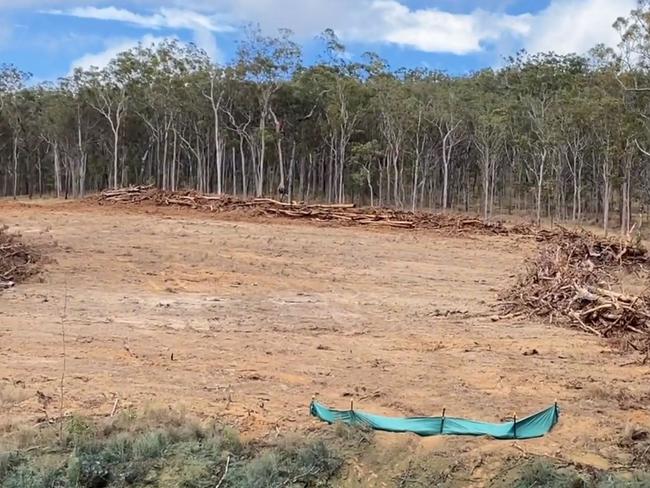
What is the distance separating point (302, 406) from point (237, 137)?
145ft

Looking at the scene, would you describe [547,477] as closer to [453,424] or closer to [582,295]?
[453,424]

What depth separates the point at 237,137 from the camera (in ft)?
161

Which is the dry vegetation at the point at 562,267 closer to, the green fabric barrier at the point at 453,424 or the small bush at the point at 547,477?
A: the green fabric barrier at the point at 453,424

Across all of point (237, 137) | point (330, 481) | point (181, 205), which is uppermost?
point (237, 137)

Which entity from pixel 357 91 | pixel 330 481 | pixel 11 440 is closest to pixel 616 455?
pixel 330 481

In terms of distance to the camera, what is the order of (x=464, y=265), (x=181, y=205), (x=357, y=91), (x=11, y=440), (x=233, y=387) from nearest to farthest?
(x=11, y=440)
(x=233, y=387)
(x=464, y=265)
(x=181, y=205)
(x=357, y=91)

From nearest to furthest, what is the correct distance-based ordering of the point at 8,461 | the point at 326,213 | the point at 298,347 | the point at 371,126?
the point at 8,461 < the point at 298,347 < the point at 326,213 < the point at 371,126

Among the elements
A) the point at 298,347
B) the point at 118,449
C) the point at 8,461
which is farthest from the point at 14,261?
the point at 118,449

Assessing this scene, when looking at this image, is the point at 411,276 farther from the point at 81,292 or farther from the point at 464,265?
the point at 81,292

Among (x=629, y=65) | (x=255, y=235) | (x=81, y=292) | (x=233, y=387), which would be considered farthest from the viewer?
(x=629, y=65)

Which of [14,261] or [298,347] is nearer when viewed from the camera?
[298,347]

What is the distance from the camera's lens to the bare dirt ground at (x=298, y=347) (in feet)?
20.7

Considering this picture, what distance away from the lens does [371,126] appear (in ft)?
150

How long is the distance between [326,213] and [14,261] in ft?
38.2
